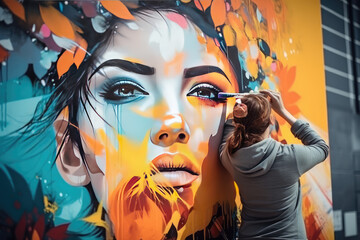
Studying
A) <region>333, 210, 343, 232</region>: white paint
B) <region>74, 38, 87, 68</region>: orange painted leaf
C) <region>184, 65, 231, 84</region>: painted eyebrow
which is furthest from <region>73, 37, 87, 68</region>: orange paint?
<region>333, 210, 343, 232</region>: white paint

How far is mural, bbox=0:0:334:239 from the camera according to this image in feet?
4.74

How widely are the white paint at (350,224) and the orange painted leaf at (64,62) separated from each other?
2163 millimetres

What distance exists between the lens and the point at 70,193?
1488mm

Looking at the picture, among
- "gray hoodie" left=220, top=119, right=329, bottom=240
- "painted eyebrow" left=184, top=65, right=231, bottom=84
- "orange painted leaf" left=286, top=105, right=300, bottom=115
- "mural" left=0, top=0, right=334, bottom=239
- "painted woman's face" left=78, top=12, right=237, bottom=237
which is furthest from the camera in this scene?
"orange painted leaf" left=286, top=105, right=300, bottom=115

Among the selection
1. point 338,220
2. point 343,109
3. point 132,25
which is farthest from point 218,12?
point 338,220

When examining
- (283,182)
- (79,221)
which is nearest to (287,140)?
(283,182)

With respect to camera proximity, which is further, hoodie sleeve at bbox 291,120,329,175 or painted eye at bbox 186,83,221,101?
painted eye at bbox 186,83,221,101

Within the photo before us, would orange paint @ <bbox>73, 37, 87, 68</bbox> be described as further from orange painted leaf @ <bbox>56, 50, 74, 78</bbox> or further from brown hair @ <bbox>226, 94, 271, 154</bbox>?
brown hair @ <bbox>226, 94, 271, 154</bbox>

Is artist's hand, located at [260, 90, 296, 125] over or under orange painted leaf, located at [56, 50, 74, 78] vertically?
under

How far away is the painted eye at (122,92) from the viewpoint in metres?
1.61

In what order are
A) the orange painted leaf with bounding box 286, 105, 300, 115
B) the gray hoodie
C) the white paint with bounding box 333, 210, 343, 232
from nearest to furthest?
the gray hoodie → the orange painted leaf with bounding box 286, 105, 300, 115 → the white paint with bounding box 333, 210, 343, 232

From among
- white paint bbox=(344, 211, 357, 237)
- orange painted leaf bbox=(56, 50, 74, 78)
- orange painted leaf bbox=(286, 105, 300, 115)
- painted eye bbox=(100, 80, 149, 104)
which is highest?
orange painted leaf bbox=(56, 50, 74, 78)

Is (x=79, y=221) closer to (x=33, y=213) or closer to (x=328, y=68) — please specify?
(x=33, y=213)

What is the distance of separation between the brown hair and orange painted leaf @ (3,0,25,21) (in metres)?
1.01
